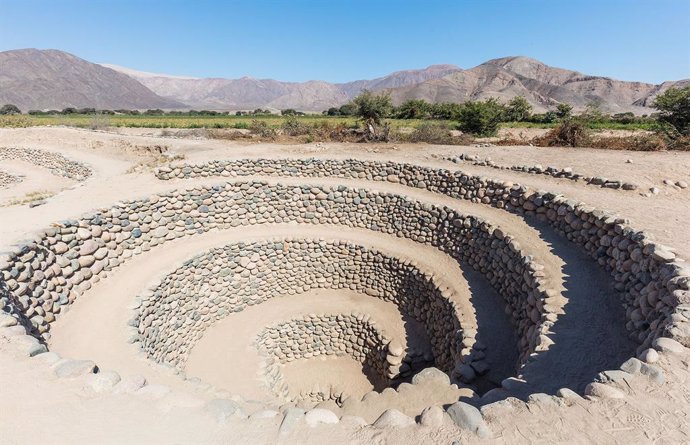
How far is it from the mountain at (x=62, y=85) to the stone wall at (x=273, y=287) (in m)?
148

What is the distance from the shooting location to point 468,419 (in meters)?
3.38

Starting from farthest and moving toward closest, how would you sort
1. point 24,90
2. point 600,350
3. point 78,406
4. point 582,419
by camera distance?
point 24,90, point 600,350, point 78,406, point 582,419

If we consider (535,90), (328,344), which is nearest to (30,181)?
(328,344)

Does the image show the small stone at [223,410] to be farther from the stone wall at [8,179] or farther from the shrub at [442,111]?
the shrub at [442,111]

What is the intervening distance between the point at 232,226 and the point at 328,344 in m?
5.62

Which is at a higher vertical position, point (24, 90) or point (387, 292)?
point (24, 90)

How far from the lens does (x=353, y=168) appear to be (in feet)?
50.1

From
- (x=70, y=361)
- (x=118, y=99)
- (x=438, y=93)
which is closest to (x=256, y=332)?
(x=70, y=361)

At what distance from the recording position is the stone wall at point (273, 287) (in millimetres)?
9039

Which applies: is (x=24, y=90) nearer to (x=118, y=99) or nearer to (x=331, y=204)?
(x=118, y=99)

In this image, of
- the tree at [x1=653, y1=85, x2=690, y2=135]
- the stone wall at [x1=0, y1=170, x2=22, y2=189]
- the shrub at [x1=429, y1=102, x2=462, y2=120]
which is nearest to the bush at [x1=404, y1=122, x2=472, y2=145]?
the tree at [x1=653, y1=85, x2=690, y2=135]

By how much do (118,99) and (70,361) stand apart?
185m

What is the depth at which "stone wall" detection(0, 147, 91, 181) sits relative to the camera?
21359 mm

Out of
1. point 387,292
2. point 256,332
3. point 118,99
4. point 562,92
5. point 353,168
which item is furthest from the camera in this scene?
point 118,99
